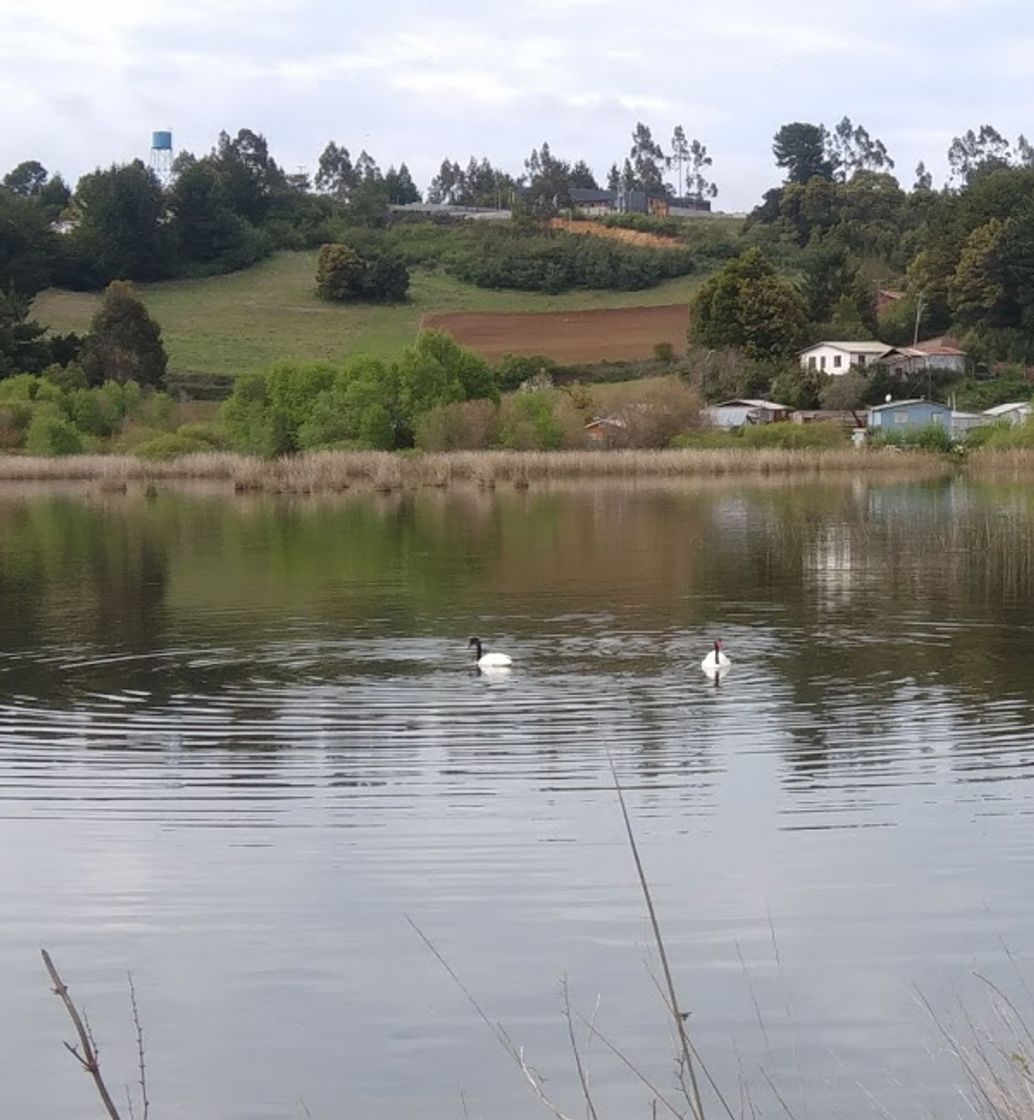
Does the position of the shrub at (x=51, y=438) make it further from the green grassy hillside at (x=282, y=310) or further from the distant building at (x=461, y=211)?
the distant building at (x=461, y=211)

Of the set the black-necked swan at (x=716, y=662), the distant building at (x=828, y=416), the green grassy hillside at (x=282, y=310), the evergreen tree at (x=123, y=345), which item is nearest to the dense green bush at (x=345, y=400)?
the distant building at (x=828, y=416)

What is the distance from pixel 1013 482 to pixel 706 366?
32074 millimetres

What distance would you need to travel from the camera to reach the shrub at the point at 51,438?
3327 inches

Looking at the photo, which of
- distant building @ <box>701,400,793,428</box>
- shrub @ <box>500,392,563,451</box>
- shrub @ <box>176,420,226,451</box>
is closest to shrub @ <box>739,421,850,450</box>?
shrub @ <box>500,392,563,451</box>

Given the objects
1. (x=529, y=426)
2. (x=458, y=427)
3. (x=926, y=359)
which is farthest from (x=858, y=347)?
(x=458, y=427)

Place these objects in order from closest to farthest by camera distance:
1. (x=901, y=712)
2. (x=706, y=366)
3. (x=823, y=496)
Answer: (x=901, y=712) < (x=823, y=496) < (x=706, y=366)

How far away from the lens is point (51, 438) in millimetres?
84562

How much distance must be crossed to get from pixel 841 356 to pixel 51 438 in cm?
4574

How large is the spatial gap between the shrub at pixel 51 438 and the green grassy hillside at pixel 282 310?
82.3ft

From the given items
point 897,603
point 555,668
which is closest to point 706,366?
point 897,603

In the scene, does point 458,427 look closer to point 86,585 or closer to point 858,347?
point 858,347

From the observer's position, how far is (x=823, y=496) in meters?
62.9

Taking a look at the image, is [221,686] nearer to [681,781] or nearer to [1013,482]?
[681,781]

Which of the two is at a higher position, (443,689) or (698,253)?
(698,253)
